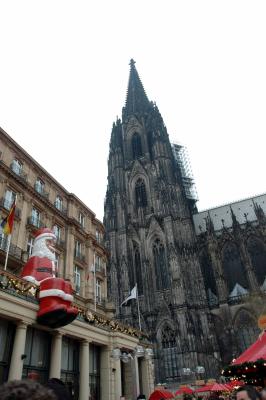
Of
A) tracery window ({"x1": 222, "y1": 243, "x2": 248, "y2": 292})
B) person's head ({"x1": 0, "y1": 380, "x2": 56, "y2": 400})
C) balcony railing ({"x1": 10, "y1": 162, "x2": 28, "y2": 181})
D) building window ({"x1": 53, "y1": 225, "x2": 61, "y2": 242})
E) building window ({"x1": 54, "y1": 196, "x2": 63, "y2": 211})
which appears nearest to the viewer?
person's head ({"x1": 0, "y1": 380, "x2": 56, "y2": 400})

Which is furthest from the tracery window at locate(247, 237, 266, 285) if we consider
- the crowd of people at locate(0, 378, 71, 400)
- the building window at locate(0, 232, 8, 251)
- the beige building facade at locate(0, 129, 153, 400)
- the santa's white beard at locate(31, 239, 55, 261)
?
the crowd of people at locate(0, 378, 71, 400)

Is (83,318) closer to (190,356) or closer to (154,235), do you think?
(190,356)

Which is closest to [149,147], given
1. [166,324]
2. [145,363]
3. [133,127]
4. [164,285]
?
[133,127]

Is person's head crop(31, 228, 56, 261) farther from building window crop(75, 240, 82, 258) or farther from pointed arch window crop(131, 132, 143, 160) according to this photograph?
pointed arch window crop(131, 132, 143, 160)

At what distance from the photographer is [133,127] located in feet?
229

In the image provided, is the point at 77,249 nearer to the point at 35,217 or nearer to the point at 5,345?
the point at 35,217

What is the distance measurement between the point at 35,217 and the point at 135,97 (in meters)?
57.5

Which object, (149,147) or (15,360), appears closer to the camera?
(15,360)

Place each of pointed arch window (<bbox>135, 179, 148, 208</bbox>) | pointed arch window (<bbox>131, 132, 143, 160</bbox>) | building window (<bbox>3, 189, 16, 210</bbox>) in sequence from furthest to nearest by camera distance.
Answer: pointed arch window (<bbox>131, 132, 143, 160</bbox>) → pointed arch window (<bbox>135, 179, 148, 208</bbox>) → building window (<bbox>3, 189, 16, 210</bbox>)

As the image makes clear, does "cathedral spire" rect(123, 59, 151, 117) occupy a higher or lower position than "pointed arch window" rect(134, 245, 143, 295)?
higher

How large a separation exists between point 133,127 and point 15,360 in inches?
2414

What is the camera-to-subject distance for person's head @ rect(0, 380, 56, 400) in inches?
71.7

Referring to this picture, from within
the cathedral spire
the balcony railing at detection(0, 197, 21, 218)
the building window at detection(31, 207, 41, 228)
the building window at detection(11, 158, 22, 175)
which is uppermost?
the cathedral spire

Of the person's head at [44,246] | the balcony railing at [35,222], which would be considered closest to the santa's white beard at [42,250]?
the person's head at [44,246]
